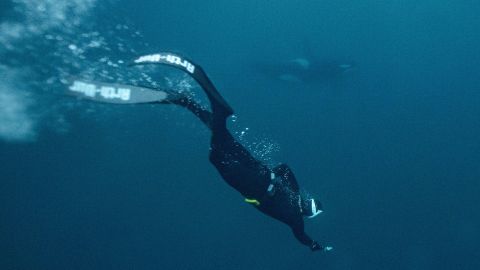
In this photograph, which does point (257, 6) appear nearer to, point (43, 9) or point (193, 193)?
point (43, 9)

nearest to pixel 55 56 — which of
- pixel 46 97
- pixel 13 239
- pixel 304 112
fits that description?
pixel 46 97

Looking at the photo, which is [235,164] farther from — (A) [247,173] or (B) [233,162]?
(A) [247,173]

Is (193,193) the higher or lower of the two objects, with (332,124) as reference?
lower

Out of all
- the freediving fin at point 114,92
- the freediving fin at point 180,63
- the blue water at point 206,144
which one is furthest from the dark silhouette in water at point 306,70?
the freediving fin at point 114,92

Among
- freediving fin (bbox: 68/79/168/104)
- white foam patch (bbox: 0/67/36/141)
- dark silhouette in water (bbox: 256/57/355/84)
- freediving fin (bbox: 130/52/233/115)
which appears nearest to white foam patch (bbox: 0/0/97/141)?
white foam patch (bbox: 0/67/36/141)

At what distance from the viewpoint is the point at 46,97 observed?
725 inches

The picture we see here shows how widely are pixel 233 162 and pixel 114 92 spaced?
181cm

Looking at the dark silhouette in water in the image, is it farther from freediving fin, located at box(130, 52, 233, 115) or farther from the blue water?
freediving fin, located at box(130, 52, 233, 115)

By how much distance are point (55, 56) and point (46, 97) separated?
9.57ft

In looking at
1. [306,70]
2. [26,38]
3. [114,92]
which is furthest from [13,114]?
[114,92]

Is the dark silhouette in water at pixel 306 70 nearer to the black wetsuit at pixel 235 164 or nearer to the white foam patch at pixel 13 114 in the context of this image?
the white foam patch at pixel 13 114

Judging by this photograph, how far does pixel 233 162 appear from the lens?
15.9 ft

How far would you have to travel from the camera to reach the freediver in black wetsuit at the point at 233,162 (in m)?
3.84

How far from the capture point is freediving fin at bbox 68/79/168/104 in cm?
343
